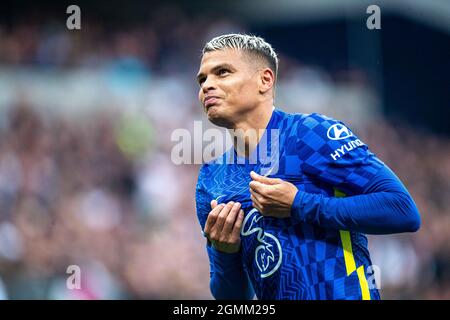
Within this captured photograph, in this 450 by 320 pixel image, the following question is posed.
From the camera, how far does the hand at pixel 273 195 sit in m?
3.24

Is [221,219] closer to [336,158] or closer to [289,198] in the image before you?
[289,198]

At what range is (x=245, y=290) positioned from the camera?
3904 mm

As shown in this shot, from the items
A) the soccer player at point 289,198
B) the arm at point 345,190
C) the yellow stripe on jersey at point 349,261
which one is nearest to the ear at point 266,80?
the soccer player at point 289,198

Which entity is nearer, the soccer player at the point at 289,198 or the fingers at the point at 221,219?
the soccer player at the point at 289,198

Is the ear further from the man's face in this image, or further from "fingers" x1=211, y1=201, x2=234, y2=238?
"fingers" x1=211, y1=201, x2=234, y2=238

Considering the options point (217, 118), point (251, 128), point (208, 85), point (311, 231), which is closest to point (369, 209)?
point (311, 231)

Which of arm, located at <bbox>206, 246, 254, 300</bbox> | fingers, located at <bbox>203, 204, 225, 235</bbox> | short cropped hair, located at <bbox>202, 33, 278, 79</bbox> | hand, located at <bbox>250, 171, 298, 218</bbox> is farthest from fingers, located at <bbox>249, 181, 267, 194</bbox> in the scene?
short cropped hair, located at <bbox>202, 33, 278, 79</bbox>

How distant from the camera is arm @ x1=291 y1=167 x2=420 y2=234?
3.14 meters

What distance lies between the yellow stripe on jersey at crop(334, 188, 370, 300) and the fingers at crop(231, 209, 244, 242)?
467 millimetres

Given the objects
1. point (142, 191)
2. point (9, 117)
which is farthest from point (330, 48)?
point (9, 117)

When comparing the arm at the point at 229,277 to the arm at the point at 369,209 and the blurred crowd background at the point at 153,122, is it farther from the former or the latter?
the blurred crowd background at the point at 153,122

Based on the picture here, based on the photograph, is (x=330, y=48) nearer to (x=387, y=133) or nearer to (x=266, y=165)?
(x=387, y=133)

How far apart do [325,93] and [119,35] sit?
3.23m

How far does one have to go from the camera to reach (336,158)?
128 inches
